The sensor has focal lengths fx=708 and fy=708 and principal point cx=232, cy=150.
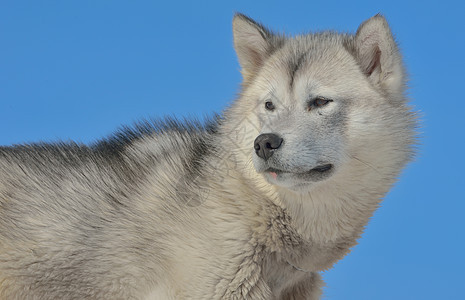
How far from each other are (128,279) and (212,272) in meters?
0.78

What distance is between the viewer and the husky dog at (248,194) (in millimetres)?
5746

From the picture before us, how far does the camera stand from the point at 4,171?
22.0 feet

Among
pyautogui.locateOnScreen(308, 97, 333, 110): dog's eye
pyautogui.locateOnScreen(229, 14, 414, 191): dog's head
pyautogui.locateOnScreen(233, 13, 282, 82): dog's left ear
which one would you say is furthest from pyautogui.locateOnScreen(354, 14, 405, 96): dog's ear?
pyautogui.locateOnScreen(233, 13, 282, 82): dog's left ear

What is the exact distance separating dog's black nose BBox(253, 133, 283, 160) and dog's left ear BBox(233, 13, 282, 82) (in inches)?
46.4

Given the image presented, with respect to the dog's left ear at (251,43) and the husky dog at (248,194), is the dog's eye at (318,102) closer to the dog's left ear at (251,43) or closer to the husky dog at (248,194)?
the husky dog at (248,194)

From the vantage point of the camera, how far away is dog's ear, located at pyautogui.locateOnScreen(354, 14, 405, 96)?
589cm

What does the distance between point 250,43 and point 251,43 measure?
0.5 inches

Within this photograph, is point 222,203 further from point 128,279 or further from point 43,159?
point 43,159

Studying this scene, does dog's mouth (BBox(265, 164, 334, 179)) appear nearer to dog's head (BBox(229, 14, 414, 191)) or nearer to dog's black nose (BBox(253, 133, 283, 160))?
dog's head (BBox(229, 14, 414, 191))

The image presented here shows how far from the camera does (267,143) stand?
5.45 meters

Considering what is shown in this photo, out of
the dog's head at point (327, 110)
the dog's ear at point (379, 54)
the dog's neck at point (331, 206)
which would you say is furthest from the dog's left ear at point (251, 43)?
the dog's neck at point (331, 206)

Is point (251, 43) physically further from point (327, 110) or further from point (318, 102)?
point (327, 110)

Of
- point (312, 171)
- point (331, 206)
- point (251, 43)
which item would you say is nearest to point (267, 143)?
point (312, 171)

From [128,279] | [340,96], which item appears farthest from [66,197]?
[340,96]
